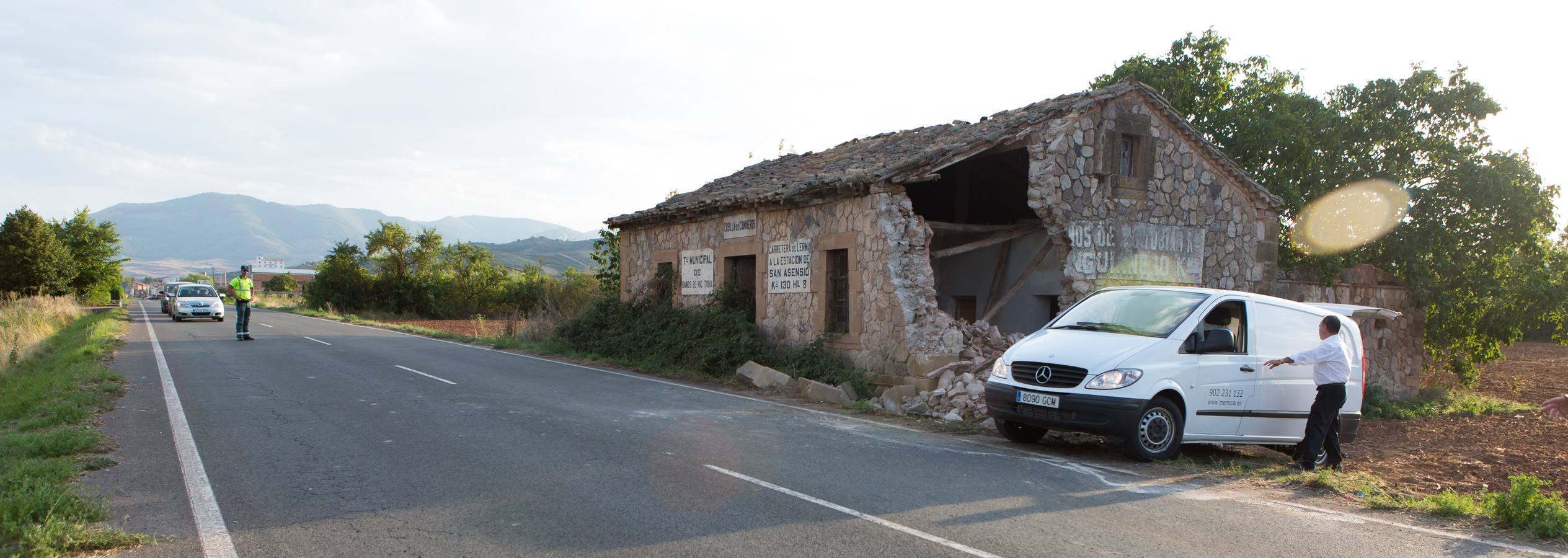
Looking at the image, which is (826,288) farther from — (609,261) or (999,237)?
(609,261)

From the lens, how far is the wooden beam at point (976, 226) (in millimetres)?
15453

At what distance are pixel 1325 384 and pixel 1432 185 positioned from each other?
13631 mm

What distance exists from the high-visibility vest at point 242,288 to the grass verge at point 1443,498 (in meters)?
19.8

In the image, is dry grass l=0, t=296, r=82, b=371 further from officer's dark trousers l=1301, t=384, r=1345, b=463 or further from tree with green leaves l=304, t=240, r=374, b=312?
officer's dark trousers l=1301, t=384, r=1345, b=463

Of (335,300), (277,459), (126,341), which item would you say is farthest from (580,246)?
(277,459)

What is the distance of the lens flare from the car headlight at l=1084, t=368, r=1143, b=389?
14014 millimetres

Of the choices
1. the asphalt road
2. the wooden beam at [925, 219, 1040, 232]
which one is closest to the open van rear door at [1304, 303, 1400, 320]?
the asphalt road

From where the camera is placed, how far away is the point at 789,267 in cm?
1603

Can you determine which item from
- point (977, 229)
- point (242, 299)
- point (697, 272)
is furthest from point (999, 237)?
point (242, 299)

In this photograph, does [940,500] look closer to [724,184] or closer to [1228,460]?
[1228,460]

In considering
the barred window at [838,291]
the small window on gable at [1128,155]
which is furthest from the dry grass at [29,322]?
the small window on gable at [1128,155]

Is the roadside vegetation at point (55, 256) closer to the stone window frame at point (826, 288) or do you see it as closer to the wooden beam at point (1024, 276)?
the stone window frame at point (826, 288)

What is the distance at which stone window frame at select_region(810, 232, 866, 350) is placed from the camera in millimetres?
14344

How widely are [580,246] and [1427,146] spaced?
17942 cm
